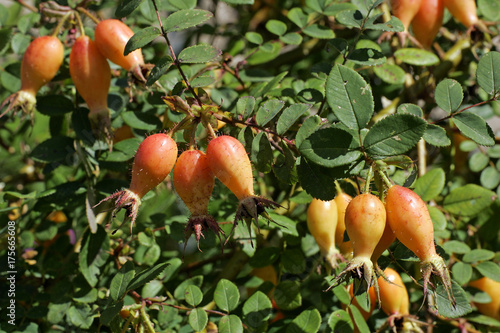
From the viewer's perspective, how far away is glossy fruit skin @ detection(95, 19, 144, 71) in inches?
44.1

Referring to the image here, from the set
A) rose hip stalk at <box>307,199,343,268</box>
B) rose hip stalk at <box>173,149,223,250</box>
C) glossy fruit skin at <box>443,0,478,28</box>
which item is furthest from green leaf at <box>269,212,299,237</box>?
glossy fruit skin at <box>443,0,478,28</box>

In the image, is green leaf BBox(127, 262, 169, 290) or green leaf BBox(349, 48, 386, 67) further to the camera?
green leaf BBox(349, 48, 386, 67)

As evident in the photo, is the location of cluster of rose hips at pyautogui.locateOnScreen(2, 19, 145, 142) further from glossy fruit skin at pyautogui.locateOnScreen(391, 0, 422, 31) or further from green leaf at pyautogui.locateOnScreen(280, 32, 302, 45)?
glossy fruit skin at pyautogui.locateOnScreen(391, 0, 422, 31)

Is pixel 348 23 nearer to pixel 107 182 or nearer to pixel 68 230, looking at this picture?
pixel 107 182

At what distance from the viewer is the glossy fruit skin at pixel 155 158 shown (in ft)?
2.89

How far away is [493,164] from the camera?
1598 millimetres

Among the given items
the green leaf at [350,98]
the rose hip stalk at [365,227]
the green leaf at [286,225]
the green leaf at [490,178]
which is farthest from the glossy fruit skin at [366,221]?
the green leaf at [490,178]

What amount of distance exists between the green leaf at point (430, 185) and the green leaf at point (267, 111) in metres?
0.51

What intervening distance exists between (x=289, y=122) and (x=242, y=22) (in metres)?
1.27

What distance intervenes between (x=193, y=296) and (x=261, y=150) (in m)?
0.39

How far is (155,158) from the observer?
0.88 metres

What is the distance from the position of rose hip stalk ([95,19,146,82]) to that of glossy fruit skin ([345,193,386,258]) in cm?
57

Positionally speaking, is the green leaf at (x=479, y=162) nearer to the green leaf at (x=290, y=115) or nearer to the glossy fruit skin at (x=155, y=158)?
the green leaf at (x=290, y=115)

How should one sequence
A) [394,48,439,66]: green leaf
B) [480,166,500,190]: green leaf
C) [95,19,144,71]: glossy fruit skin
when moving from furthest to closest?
[480,166,500,190]: green leaf → [394,48,439,66]: green leaf → [95,19,144,71]: glossy fruit skin
